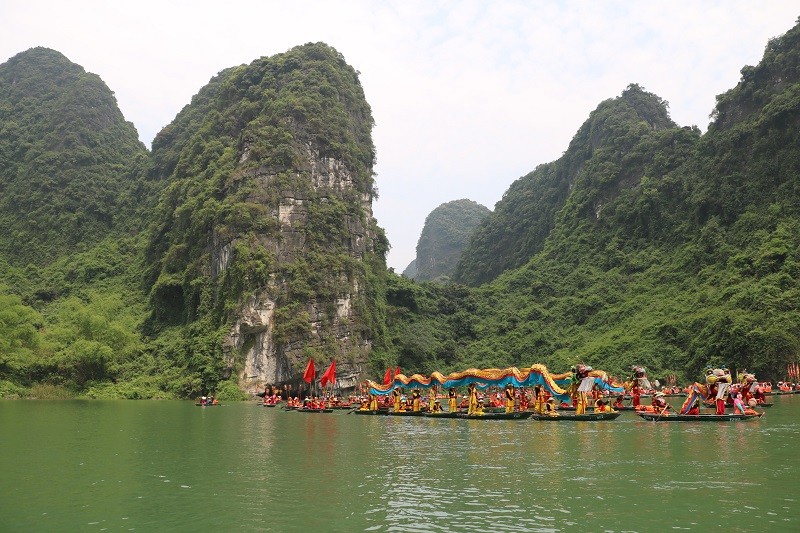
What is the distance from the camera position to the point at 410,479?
12.2 meters

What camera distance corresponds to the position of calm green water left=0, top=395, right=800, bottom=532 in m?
9.07

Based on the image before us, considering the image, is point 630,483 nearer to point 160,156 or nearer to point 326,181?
point 326,181

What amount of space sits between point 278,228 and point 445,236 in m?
86.7

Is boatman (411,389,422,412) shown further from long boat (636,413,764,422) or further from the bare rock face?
the bare rock face

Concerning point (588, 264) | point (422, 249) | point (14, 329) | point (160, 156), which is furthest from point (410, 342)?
point (422, 249)

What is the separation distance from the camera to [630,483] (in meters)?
11.3

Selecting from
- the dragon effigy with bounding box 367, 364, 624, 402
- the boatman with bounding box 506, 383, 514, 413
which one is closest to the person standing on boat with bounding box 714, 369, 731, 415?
the dragon effigy with bounding box 367, 364, 624, 402

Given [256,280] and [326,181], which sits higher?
[326,181]

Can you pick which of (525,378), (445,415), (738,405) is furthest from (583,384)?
(445,415)

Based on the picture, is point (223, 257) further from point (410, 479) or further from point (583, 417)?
point (410, 479)

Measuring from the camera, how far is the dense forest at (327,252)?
4441 cm

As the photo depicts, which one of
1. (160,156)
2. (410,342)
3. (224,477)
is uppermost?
(160,156)

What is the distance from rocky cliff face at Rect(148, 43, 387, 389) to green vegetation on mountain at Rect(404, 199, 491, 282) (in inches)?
2665

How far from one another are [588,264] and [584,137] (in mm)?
24072
